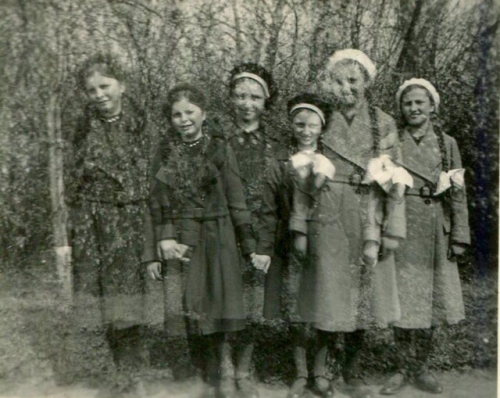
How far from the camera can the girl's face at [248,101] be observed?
3627 mm

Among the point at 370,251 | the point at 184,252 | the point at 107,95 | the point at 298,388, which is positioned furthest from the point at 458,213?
the point at 107,95

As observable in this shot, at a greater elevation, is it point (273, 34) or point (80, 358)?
point (273, 34)

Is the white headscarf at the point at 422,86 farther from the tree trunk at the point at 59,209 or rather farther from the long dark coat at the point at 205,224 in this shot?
the tree trunk at the point at 59,209

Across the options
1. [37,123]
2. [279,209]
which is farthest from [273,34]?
[37,123]

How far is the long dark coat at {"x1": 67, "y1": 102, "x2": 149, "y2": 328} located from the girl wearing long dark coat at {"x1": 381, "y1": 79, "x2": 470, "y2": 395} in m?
1.36

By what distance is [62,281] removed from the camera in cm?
364

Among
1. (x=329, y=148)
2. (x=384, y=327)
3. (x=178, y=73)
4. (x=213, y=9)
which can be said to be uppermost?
(x=213, y=9)

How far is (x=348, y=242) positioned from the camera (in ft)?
11.8

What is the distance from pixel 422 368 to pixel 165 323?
4.47 ft

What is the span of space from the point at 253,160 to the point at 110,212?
0.78 m

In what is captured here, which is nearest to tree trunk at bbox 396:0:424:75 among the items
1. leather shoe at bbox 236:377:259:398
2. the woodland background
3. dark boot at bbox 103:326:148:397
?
the woodland background

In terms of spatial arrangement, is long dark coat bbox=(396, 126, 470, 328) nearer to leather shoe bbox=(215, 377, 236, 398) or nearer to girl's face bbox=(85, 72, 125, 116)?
leather shoe bbox=(215, 377, 236, 398)

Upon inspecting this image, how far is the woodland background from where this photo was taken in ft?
12.0

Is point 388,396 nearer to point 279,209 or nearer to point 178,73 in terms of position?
point 279,209
